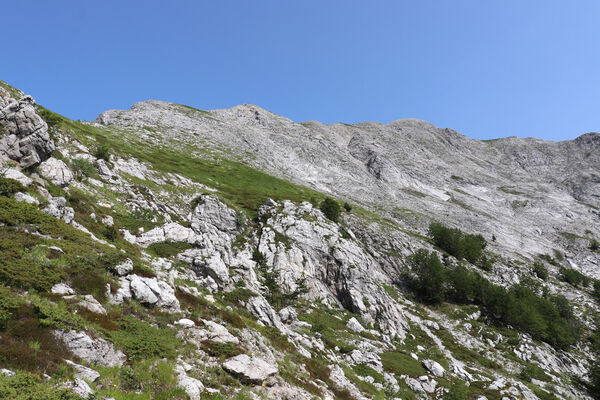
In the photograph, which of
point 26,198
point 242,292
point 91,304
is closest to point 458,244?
point 242,292

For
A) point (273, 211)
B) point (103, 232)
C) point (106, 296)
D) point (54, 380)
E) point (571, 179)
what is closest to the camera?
point (54, 380)

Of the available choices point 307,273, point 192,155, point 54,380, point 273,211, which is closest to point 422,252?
point 307,273

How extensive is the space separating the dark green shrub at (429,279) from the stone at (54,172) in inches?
2722

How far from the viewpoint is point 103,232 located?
2570 centimetres

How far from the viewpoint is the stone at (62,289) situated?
44.6 ft

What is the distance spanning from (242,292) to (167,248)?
10073 mm

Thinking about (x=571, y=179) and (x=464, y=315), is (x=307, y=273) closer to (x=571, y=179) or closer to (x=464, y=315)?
(x=464, y=315)

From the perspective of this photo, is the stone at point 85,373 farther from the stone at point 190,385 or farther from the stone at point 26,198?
the stone at point 26,198

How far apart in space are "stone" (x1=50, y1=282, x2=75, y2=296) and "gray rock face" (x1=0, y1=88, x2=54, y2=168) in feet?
69.6

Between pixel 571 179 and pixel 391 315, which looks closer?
pixel 391 315

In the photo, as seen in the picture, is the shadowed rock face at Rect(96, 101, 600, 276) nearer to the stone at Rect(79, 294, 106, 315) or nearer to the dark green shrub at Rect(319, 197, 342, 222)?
the dark green shrub at Rect(319, 197, 342, 222)

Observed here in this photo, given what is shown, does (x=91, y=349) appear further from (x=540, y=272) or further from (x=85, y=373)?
(x=540, y=272)

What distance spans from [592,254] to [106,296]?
6760 inches

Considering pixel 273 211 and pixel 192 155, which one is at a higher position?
pixel 192 155
